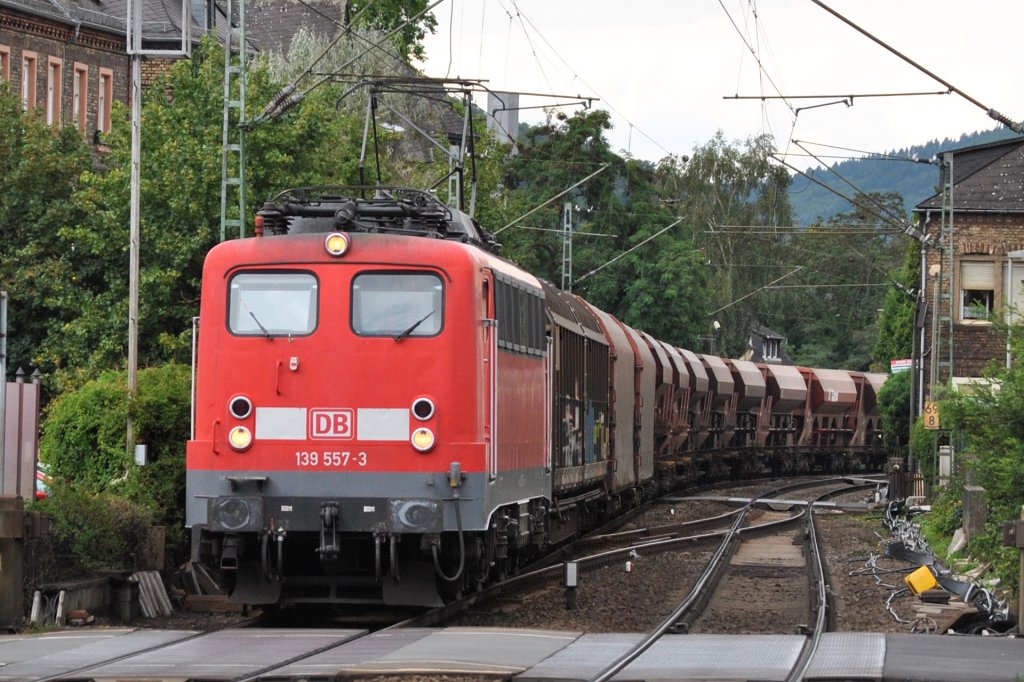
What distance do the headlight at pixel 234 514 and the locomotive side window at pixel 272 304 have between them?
4.62 ft

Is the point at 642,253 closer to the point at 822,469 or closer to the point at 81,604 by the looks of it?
the point at 822,469

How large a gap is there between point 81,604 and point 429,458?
3967 mm

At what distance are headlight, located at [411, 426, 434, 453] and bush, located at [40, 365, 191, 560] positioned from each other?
5511mm

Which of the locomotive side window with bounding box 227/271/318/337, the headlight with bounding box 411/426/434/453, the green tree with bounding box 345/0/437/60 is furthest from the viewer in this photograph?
the green tree with bounding box 345/0/437/60

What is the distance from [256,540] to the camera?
45.4 ft

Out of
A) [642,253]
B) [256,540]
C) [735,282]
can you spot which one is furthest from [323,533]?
[735,282]

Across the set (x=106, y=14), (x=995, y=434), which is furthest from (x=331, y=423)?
(x=106, y=14)

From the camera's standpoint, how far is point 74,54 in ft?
149

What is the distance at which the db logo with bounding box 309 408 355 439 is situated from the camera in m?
13.7

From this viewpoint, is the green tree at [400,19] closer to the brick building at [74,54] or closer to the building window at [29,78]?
the brick building at [74,54]

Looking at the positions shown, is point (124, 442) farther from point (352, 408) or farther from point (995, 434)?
point (995, 434)

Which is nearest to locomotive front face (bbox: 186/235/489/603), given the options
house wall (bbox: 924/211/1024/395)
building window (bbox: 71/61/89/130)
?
house wall (bbox: 924/211/1024/395)

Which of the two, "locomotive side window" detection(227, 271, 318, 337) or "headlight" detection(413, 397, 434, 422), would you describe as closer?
"headlight" detection(413, 397, 434, 422)

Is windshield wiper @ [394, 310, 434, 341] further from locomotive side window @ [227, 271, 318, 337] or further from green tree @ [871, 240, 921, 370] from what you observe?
green tree @ [871, 240, 921, 370]
